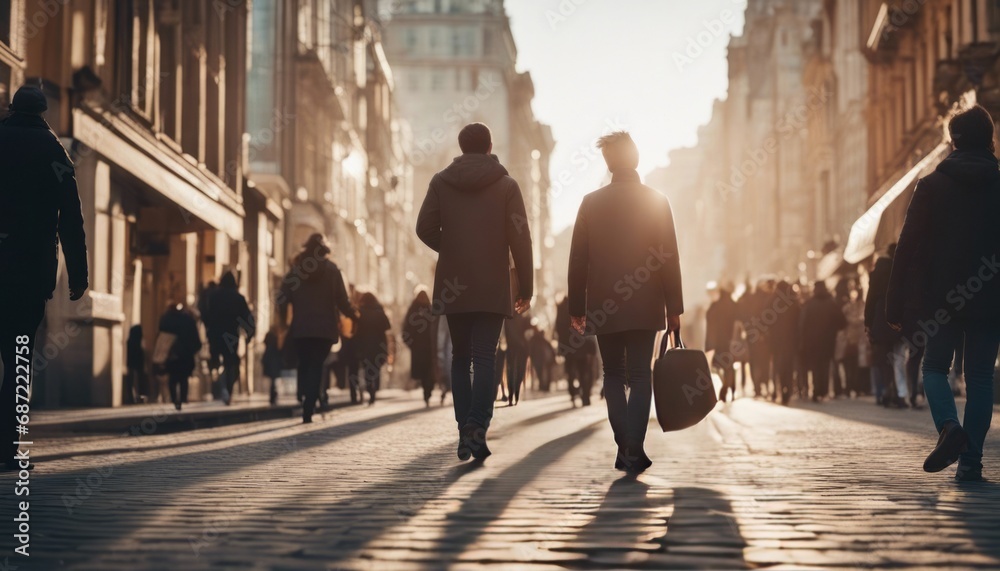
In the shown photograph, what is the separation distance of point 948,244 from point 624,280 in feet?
5.60

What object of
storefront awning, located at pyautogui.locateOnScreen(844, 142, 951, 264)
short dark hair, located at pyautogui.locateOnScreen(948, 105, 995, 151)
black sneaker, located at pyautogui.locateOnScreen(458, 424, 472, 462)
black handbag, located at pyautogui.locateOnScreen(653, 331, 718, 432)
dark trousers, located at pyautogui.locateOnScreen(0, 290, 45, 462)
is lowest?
black sneaker, located at pyautogui.locateOnScreen(458, 424, 472, 462)

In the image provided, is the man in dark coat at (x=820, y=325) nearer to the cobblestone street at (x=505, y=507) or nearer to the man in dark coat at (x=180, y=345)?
the man in dark coat at (x=180, y=345)

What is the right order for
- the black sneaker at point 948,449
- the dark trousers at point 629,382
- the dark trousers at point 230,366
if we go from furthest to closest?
the dark trousers at point 230,366
the dark trousers at point 629,382
the black sneaker at point 948,449

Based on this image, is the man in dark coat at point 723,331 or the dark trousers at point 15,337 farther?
the man in dark coat at point 723,331

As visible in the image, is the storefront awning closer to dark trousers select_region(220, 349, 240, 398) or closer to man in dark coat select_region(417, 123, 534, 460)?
dark trousers select_region(220, 349, 240, 398)

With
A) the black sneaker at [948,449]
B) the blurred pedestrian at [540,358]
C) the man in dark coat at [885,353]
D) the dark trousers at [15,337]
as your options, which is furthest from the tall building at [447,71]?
the black sneaker at [948,449]

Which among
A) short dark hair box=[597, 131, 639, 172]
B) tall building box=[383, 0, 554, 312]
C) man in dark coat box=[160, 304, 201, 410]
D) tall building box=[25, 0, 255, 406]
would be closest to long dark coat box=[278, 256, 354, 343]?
man in dark coat box=[160, 304, 201, 410]

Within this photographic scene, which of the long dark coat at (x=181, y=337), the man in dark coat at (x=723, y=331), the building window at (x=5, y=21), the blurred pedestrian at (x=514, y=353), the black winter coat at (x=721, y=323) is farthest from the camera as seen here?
the black winter coat at (x=721, y=323)

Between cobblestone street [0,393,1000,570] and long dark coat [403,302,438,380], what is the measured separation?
28.1ft

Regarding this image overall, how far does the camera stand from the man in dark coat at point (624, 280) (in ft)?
27.0

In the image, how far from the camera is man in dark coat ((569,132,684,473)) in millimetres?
8242

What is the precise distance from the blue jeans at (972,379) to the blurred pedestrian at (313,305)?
805cm

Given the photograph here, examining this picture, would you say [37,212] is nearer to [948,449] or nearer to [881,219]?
[948,449]

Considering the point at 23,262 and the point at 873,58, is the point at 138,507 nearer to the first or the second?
the point at 23,262
